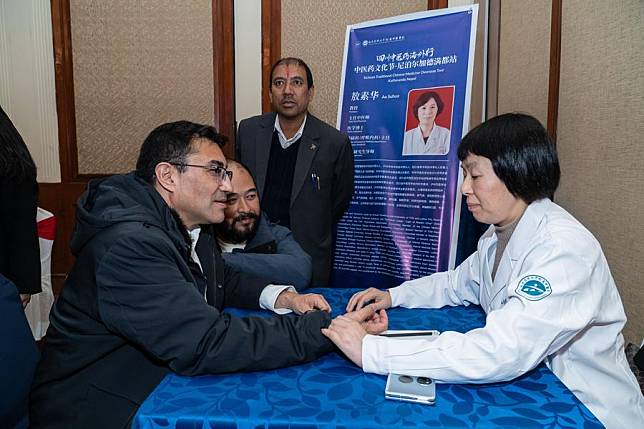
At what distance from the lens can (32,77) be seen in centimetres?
404

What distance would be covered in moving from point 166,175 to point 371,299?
2.40ft

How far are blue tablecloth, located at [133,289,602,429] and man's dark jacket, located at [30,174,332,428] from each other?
0.06 metres

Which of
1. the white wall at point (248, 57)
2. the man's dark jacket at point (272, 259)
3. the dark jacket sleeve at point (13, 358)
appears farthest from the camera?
the white wall at point (248, 57)

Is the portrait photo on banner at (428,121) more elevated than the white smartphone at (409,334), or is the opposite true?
the portrait photo on banner at (428,121)

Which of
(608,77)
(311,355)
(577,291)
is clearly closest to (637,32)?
(608,77)

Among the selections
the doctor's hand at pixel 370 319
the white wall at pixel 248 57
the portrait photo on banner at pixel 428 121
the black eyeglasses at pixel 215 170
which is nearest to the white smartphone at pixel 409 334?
the doctor's hand at pixel 370 319

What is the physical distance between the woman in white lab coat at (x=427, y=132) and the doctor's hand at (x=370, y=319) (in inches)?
69.4

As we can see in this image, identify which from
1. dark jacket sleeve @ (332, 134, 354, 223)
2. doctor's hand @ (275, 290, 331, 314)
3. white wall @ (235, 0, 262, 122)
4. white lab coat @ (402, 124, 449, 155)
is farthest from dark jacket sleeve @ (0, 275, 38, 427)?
white wall @ (235, 0, 262, 122)

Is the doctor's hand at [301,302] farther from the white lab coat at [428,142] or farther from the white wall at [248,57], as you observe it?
the white wall at [248,57]

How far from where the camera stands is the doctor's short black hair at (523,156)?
145cm

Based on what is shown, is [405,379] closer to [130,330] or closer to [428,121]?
[130,330]

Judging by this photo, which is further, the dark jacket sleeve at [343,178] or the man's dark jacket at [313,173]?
the dark jacket sleeve at [343,178]

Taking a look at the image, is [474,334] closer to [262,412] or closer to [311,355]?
[311,355]

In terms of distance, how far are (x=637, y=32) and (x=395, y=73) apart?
1660mm
